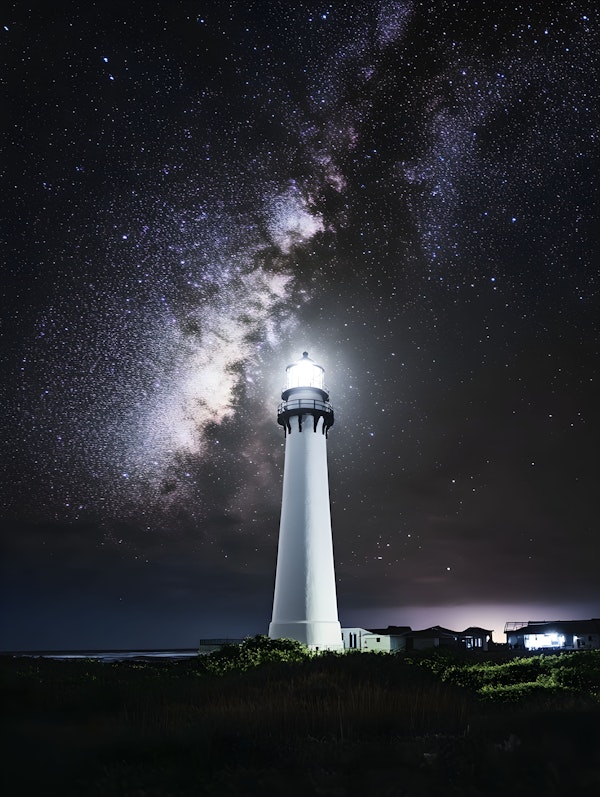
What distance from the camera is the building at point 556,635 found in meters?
63.4

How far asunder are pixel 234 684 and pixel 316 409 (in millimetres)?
18873

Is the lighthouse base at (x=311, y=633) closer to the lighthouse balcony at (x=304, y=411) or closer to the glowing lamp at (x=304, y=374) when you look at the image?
the lighthouse balcony at (x=304, y=411)

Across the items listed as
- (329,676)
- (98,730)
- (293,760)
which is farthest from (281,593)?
(293,760)

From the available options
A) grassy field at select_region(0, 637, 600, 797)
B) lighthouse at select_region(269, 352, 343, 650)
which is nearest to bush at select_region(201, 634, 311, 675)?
lighthouse at select_region(269, 352, 343, 650)

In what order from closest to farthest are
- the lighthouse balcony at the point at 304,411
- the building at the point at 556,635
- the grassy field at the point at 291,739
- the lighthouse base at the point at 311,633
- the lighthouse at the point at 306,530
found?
the grassy field at the point at 291,739
the lighthouse base at the point at 311,633
the lighthouse at the point at 306,530
the lighthouse balcony at the point at 304,411
the building at the point at 556,635

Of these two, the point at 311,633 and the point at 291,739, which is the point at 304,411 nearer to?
the point at 311,633

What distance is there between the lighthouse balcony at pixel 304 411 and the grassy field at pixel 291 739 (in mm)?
18137

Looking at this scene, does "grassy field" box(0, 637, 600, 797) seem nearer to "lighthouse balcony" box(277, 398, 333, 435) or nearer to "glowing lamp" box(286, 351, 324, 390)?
"lighthouse balcony" box(277, 398, 333, 435)

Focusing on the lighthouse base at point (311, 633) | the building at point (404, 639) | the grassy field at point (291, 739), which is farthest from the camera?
the building at point (404, 639)

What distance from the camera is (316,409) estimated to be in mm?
31531

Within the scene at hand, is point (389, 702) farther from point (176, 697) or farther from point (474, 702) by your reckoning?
point (176, 697)

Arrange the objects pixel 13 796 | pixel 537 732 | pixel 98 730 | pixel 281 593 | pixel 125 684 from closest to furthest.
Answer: pixel 13 796 → pixel 537 732 → pixel 98 730 → pixel 125 684 → pixel 281 593

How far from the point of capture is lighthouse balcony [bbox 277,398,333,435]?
31.5 metres

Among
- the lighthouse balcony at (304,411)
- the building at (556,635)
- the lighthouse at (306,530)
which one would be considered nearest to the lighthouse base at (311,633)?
the lighthouse at (306,530)
